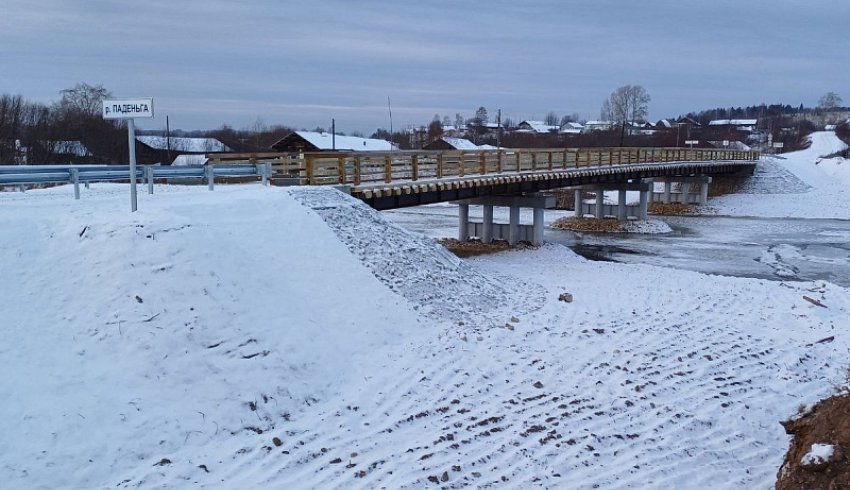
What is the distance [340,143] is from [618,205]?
129 feet

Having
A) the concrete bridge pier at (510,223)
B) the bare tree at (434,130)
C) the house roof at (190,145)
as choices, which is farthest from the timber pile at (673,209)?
the bare tree at (434,130)

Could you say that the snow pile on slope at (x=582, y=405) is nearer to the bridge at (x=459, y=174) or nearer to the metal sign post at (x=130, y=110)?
the metal sign post at (x=130, y=110)

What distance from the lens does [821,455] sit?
6.12 m

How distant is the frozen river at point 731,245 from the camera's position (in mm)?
24953

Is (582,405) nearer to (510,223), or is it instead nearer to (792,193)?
(510,223)

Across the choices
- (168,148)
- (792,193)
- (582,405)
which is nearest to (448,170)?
(582,405)

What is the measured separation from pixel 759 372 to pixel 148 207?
10.9m

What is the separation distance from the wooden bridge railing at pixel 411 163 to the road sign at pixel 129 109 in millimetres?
6813

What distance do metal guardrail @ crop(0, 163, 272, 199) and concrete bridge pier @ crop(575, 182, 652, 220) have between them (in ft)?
87.7

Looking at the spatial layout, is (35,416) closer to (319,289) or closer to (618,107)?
(319,289)

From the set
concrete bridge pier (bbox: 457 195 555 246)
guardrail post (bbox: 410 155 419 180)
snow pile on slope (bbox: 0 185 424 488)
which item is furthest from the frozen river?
snow pile on slope (bbox: 0 185 424 488)

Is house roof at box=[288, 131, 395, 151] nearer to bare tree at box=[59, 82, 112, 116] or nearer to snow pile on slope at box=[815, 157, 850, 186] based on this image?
bare tree at box=[59, 82, 112, 116]

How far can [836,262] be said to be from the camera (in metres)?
26.5

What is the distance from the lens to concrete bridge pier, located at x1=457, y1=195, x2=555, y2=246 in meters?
30.2
